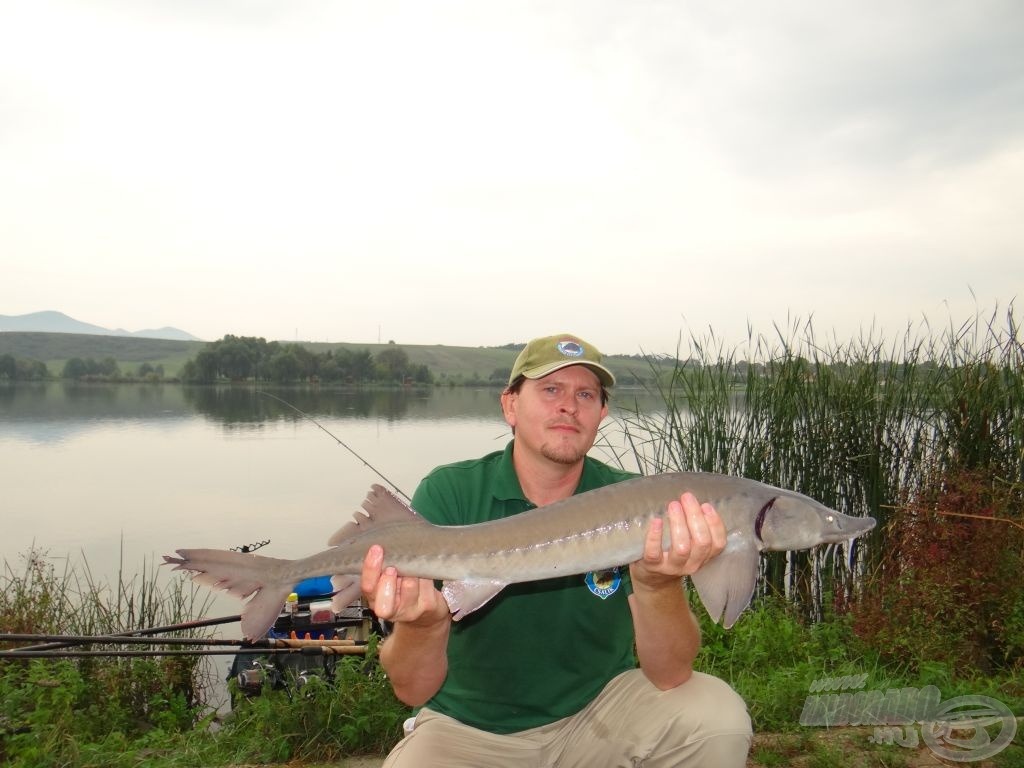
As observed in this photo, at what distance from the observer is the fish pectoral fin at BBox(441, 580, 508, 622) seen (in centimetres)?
242

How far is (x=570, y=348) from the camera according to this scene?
3.05 m

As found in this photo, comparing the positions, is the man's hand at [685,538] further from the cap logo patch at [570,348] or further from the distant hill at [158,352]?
the distant hill at [158,352]

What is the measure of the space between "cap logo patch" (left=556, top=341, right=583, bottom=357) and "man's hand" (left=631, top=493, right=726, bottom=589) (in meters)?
0.83

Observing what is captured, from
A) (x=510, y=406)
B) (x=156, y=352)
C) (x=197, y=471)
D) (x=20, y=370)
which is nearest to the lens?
(x=510, y=406)

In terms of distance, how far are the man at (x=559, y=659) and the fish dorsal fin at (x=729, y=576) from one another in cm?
8

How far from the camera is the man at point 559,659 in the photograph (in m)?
2.45

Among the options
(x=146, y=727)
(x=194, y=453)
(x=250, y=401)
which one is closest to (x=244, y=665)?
(x=146, y=727)

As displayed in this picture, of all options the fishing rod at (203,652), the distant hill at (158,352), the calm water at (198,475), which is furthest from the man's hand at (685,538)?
the distant hill at (158,352)

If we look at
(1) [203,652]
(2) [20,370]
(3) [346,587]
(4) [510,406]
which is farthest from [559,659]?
(2) [20,370]

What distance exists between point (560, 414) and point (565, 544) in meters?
0.65

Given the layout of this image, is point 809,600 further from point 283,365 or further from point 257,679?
point 283,365

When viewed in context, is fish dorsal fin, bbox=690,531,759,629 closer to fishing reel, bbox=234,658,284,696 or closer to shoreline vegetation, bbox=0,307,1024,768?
shoreline vegetation, bbox=0,307,1024,768

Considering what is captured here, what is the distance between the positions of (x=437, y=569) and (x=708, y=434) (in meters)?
4.61

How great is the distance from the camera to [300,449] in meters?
22.9
